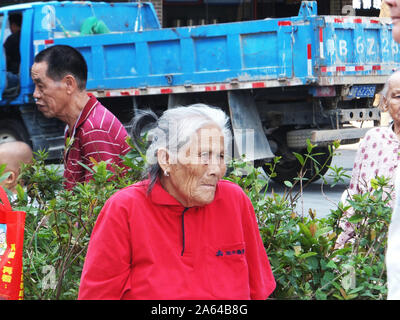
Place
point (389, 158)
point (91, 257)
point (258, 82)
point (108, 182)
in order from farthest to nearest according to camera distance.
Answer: point (258, 82) < point (389, 158) < point (108, 182) < point (91, 257)

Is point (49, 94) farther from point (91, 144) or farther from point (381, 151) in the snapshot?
point (381, 151)

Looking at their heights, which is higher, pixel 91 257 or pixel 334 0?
pixel 334 0

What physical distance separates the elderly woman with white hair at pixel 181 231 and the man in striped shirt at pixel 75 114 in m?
1.04

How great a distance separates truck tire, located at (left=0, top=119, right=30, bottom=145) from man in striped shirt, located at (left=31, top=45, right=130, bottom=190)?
750 cm

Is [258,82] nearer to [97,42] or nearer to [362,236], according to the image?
[97,42]

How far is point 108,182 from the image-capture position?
3.47m

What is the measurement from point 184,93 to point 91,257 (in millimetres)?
7677

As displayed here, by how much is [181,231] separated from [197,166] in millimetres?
232

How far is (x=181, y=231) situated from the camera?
8.20ft

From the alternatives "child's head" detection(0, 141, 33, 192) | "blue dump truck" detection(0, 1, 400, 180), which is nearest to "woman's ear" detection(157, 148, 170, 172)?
"child's head" detection(0, 141, 33, 192)

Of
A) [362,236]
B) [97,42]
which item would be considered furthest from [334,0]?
[362,236]

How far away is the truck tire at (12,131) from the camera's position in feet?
38.1

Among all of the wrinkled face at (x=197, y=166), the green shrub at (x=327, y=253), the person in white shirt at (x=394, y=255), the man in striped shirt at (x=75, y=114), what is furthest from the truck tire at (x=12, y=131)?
the person in white shirt at (x=394, y=255)

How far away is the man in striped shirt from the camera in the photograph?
149 inches
